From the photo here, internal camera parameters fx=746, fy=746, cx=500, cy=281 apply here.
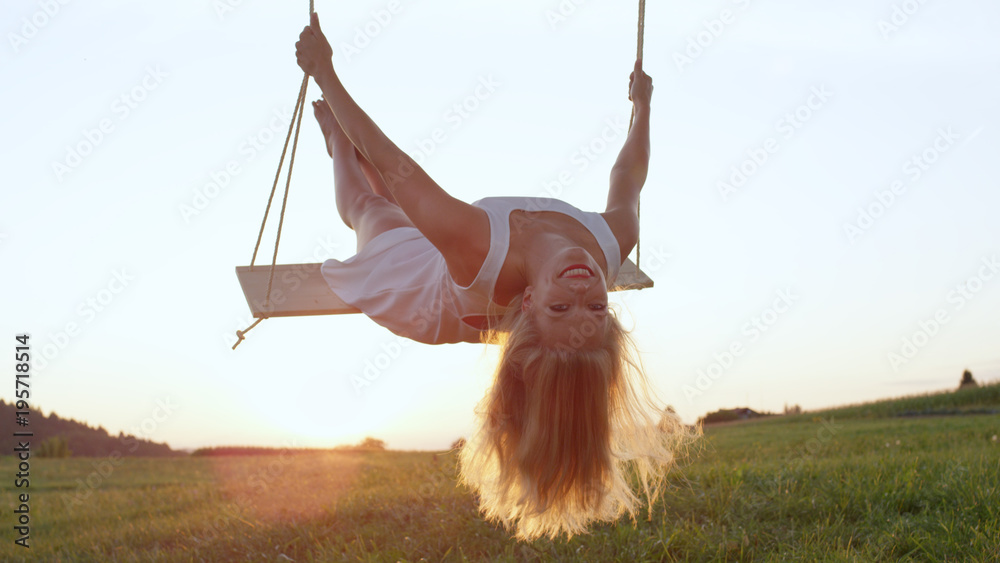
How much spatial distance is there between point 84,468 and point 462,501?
25.2 feet

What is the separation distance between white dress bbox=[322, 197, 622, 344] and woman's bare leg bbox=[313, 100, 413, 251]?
0.10m

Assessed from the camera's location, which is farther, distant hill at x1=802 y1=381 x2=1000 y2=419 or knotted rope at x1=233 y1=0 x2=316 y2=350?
distant hill at x1=802 y1=381 x2=1000 y2=419

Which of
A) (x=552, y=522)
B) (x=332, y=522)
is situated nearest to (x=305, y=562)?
(x=332, y=522)

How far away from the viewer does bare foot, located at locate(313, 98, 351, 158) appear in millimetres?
3820

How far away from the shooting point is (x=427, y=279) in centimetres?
320

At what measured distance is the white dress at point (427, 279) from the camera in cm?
271

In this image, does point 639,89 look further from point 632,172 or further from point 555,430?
point 555,430

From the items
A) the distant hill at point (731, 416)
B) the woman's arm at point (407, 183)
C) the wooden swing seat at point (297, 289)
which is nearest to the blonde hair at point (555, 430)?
the woman's arm at point (407, 183)

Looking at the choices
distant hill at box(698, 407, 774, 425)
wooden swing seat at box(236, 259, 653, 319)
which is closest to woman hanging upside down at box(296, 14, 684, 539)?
wooden swing seat at box(236, 259, 653, 319)

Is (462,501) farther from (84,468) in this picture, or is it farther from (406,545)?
(84,468)

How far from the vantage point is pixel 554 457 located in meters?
2.56

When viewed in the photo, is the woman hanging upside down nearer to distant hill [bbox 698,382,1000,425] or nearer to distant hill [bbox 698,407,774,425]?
→ distant hill [bbox 698,382,1000,425]

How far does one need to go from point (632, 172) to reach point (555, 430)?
1247mm

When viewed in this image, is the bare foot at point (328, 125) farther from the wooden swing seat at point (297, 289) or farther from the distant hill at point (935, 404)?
the distant hill at point (935, 404)
